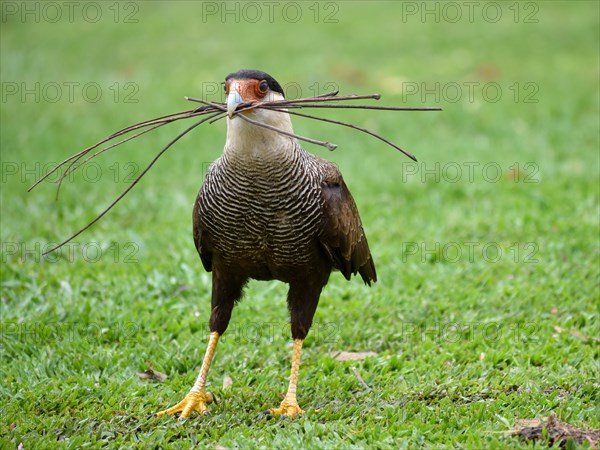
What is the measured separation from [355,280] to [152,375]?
6.79 feet

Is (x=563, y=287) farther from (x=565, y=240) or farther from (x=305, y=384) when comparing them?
(x=305, y=384)

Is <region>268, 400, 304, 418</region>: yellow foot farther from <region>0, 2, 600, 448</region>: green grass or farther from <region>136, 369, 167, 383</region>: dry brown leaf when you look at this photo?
<region>136, 369, 167, 383</region>: dry brown leaf

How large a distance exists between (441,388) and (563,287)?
185 cm

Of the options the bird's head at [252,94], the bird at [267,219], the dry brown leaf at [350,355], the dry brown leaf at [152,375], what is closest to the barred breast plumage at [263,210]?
the bird at [267,219]

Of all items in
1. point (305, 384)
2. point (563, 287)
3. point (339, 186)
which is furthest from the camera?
point (563, 287)

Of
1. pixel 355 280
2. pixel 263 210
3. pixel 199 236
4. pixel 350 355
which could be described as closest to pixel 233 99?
pixel 263 210

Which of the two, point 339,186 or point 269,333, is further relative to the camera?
point 269,333

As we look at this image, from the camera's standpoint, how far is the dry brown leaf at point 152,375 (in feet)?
15.8

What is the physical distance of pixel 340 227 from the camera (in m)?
4.33

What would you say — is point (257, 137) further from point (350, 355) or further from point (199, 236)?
point (350, 355)

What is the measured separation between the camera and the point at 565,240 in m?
6.74

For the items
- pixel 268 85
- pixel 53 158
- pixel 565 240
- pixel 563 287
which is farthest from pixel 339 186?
pixel 53 158

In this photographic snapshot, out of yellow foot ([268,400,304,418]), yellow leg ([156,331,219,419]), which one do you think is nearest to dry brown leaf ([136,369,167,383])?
yellow leg ([156,331,219,419])

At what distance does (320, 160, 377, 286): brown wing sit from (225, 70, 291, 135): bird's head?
50 cm
